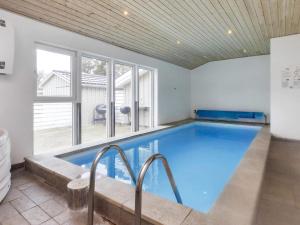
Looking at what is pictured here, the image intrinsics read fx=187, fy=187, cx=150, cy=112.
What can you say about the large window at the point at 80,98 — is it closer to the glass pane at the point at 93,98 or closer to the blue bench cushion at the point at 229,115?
the glass pane at the point at 93,98

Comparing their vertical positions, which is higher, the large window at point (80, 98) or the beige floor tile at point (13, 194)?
the large window at point (80, 98)

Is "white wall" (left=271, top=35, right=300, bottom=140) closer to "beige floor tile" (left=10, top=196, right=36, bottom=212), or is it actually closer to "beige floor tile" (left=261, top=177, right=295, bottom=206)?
"beige floor tile" (left=261, top=177, right=295, bottom=206)

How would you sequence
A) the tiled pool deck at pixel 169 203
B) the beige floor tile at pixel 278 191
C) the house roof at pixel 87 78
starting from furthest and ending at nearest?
the house roof at pixel 87 78 < the beige floor tile at pixel 278 191 < the tiled pool deck at pixel 169 203

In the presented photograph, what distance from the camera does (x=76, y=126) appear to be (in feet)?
13.5

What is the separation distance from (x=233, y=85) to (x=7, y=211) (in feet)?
27.6

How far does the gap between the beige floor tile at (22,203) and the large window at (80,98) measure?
1.55 m

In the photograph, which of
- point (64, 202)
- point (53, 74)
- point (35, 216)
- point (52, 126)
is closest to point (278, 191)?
point (64, 202)

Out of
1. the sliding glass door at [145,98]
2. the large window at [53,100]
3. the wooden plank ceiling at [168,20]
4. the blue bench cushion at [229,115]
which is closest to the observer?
the wooden plank ceiling at [168,20]

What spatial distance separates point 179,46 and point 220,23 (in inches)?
65.2

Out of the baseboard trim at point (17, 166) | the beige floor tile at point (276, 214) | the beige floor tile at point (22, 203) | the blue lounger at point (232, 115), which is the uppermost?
the blue lounger at point (232, 115)

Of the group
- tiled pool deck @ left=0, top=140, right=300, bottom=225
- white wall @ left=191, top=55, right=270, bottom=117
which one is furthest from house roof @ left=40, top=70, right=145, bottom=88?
white wall @ left=191, top=55, right=270, bottom=117

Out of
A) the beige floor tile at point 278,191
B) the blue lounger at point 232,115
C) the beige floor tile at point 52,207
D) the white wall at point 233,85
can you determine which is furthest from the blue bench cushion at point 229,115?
the beige floor tile at point 52,207

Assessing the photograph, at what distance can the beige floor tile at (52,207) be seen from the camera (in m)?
Answer: 1.82

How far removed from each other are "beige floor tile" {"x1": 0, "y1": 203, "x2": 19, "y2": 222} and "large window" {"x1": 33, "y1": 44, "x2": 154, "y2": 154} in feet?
5.35
